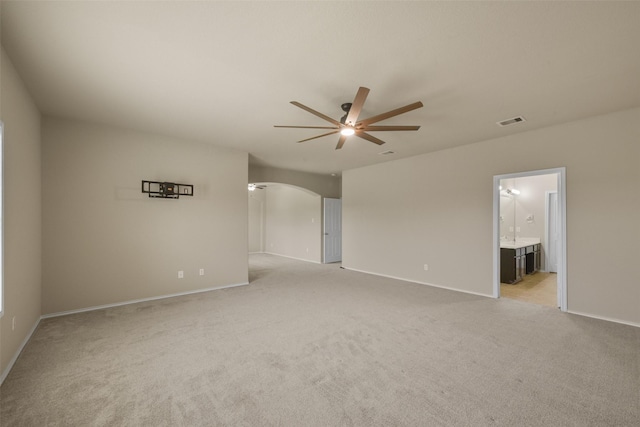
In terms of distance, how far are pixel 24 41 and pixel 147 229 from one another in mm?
2770

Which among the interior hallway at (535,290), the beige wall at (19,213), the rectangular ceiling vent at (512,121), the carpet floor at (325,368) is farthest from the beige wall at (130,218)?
the interior hallway at (535,290)

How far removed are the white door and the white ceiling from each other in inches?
186

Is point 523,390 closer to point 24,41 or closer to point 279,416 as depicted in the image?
point 279,416

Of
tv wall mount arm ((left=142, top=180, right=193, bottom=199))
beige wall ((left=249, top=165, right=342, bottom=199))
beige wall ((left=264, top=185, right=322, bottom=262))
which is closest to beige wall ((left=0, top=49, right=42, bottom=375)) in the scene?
tv wall mount arm ((left=142, top=180, right=193, bottom=199))

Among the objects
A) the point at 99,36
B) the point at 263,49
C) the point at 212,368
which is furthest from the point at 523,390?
the point at 99,36

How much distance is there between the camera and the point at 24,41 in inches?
83.5

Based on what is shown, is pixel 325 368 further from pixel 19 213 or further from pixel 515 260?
pixel 515 260

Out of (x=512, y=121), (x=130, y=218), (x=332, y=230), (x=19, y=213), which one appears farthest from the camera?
(x=332, y=230)

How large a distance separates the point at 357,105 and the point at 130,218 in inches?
151

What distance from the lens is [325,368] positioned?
94.0 inches

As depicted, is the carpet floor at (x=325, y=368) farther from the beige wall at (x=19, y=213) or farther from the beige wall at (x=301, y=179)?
the beige wall at (x=301, y=179)

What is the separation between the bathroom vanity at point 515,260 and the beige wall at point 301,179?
15.2 feet

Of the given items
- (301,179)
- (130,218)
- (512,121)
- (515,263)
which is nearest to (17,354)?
(130,218)

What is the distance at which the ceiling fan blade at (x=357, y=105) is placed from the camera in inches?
90.9
